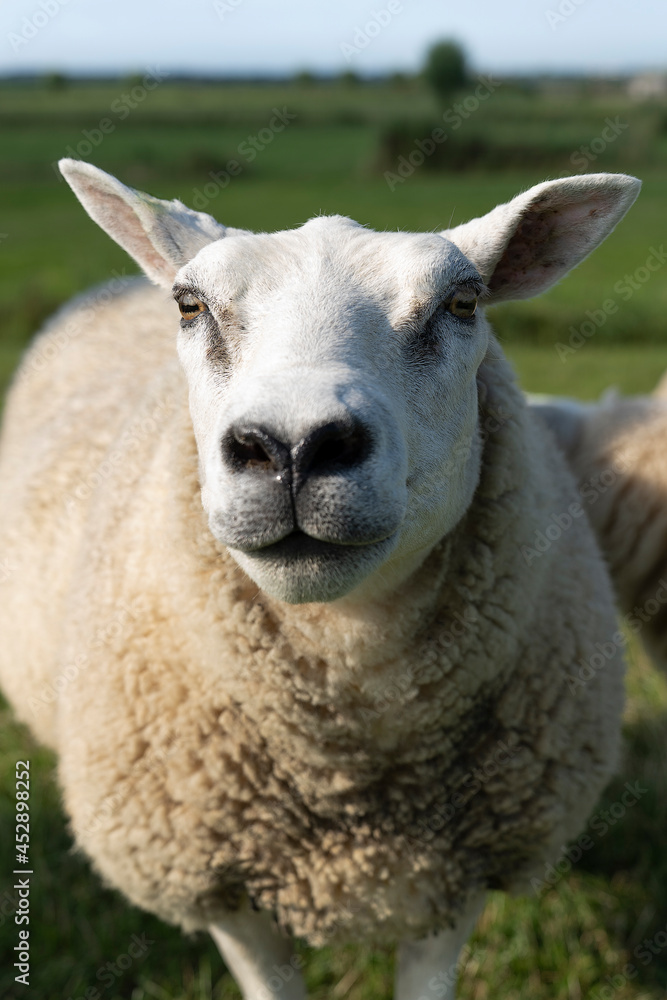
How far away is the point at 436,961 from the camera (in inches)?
91.1

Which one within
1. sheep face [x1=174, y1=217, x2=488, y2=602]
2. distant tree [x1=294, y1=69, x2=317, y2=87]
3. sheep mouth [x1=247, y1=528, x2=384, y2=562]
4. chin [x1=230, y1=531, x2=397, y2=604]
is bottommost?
distant tree [x1=294, y1=69, x2=317, y2=87]

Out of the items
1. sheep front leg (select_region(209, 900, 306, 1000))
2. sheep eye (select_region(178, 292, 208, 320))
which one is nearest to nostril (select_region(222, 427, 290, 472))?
sheep eye (select_region(178, 292, 208, 320))

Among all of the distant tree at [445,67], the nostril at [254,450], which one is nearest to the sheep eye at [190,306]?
the nostril at [254,450]

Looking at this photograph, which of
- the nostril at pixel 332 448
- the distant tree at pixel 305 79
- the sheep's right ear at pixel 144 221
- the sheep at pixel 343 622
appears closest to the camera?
the nostril at pixel 332 448

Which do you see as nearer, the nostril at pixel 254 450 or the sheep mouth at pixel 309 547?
the nostril at pixel 254 450

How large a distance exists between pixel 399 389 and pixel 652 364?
10.4m

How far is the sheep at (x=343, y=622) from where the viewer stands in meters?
1.66

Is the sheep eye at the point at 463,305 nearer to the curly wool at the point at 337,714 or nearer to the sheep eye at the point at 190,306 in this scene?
the curly wool at the point at 337,714

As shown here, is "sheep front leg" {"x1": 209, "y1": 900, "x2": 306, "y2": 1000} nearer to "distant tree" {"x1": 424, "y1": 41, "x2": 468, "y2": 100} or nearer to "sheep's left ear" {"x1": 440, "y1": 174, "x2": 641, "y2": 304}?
"sheep's left ear" {"x1": 440, "y1": 174, "x2": 641, "y2": 304}

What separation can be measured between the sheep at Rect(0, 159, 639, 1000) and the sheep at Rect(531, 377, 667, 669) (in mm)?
1305

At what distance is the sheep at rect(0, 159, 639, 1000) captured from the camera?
1661 mm

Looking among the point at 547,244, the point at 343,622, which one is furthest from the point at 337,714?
the point at 547,244

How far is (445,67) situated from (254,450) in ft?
200

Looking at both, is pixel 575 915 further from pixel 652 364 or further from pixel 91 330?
pixel 652 364
